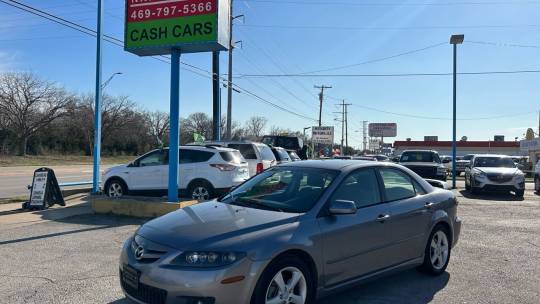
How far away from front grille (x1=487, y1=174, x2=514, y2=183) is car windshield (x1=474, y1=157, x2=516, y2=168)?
5.22ft

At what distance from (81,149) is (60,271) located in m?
72.9

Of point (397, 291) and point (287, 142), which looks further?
point (287, 142)

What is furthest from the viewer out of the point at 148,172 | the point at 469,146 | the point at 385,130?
the point at 469,146

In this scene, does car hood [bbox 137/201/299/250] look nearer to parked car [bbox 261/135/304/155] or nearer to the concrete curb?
the concrete curb

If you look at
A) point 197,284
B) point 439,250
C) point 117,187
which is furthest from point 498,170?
point 197,284

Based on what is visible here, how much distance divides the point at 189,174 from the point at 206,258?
9003 millimetres

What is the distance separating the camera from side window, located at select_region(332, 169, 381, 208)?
5184 mm

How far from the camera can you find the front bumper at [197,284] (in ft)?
12.6

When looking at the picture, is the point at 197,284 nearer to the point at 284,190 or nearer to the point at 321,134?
the point at 284,190

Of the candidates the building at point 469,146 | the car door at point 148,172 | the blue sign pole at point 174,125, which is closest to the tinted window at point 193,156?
the car door at point 148,172

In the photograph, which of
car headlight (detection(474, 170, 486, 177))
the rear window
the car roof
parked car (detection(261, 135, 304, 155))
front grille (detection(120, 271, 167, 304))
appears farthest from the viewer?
parked car (detection(261, 135, 304, 155))

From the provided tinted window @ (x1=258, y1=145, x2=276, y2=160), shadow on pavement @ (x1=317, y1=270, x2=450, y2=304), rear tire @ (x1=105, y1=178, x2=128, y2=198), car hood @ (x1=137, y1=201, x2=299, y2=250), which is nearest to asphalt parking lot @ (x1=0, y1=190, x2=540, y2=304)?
shadow on pavement @ (x1=317, y1=270, x2=450, y2=304)

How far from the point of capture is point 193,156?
13.0 m

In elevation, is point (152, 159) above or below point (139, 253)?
above
